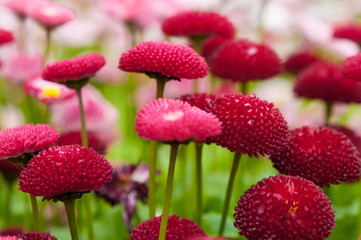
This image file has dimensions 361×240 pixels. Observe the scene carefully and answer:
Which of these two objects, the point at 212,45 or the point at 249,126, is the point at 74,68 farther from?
the point at 212,45

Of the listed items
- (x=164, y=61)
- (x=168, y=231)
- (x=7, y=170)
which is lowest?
(x=7, y=170)

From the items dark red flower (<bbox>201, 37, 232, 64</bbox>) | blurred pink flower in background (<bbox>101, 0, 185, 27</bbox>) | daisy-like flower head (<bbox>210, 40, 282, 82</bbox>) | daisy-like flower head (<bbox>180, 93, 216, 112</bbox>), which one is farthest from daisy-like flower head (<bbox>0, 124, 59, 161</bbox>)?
blurred pink flower in background (<bbox>101, 0, 185, 27</bbox>)

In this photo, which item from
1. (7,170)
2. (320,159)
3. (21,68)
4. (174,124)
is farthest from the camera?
(21,68)

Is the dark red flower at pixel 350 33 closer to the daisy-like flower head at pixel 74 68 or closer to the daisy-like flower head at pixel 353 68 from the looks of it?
the daisy-like flower head at pixel 353 68

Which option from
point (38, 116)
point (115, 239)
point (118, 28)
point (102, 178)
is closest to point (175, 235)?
point (102, 178)

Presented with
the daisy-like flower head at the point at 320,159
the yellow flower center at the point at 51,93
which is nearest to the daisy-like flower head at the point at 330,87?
the daisy-like flower head at the point at 320,159

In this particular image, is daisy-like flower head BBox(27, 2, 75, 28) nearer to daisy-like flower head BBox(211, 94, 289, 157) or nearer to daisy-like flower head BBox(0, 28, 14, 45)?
daisy-like flower head BBox(0, 28, 14, 45)

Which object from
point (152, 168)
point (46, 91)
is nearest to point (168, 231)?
point (152, 168)
